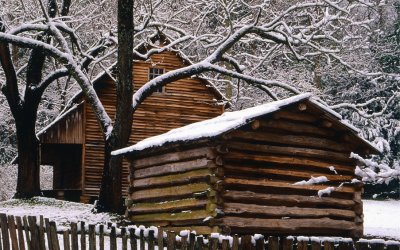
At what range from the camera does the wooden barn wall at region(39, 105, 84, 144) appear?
29.4 meters

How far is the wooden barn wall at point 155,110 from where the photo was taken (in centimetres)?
3058

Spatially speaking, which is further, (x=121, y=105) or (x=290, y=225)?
(x=121, y=105)

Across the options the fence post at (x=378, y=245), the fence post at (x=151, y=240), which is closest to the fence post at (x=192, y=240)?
the fence post at (x=151, y=240)

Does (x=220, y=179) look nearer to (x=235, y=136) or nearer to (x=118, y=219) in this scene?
(x=235, y=136)

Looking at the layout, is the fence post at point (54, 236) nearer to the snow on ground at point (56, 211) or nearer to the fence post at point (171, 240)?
the fence post at point (171, 240)

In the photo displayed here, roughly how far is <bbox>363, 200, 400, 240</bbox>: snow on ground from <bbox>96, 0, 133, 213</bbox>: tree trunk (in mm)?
9835

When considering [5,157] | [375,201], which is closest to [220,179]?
[375,201]

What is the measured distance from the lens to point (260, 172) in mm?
16188

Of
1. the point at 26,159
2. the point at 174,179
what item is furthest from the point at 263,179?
the point at 26,159

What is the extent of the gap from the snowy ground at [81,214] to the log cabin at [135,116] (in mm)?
5477

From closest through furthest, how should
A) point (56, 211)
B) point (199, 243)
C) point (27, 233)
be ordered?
point (199, 243) < point (27, 233) < point (56, 211)

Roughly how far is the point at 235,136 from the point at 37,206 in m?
10.4

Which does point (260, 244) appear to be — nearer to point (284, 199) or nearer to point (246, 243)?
point (246, 243)

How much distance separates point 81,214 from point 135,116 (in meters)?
11.6
